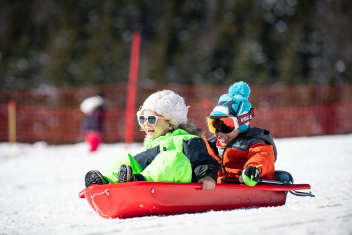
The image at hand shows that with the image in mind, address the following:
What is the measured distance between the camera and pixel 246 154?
3061 millimetres

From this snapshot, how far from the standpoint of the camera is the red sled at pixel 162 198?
2.43 metres

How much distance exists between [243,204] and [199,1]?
3160cm

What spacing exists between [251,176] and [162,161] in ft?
2.04

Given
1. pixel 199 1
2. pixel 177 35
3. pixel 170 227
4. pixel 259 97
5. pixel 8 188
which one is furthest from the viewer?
pixel 199 1

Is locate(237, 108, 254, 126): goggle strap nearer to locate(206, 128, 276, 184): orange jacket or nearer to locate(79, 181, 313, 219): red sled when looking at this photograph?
locate(206, 128, 276, 184): orange jacket

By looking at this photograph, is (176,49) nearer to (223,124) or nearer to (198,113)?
(198,113)

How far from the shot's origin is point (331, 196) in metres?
3.06

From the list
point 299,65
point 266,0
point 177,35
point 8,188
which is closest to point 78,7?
point 177,35

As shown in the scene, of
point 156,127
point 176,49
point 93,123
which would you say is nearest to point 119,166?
point 156,127

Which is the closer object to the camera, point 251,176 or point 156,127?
point 251,176

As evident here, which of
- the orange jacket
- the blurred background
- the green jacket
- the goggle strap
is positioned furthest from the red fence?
the green jacket

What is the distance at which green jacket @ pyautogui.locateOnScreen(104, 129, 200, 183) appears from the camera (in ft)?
8.27

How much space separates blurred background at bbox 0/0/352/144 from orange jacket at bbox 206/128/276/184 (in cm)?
1512

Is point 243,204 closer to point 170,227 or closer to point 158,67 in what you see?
point 170,227
